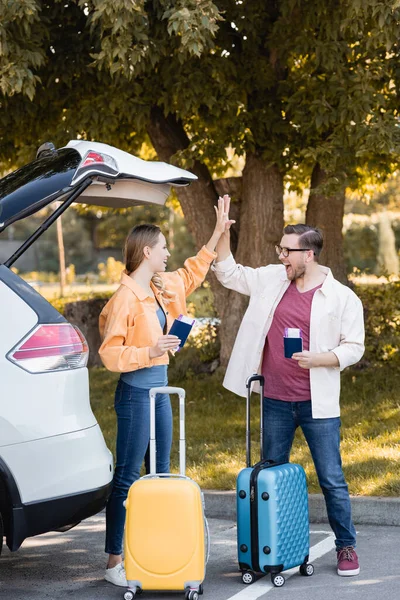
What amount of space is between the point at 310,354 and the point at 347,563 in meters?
1.13

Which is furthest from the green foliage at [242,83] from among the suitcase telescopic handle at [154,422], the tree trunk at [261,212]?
the suitcase telescopic handle at [154,422]

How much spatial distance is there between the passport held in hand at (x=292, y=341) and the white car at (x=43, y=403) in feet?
3.26

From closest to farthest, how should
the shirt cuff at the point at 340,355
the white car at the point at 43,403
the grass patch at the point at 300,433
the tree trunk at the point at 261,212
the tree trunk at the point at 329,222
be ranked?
the white car at the point at 43,403 < the shirt cuff at the point at 340,355 < the grass patch at the point at 300,433 < the tree trunk at the point at 261,212 < the tree trunk at the point at 329,222

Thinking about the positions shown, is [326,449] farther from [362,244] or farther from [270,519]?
[362,244]

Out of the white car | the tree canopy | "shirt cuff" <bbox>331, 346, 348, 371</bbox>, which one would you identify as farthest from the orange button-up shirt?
the tree canopy

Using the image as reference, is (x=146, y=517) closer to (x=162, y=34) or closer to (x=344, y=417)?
(x=344, y=417)

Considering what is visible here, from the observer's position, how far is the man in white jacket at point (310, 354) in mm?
4855

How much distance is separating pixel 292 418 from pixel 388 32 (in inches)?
153

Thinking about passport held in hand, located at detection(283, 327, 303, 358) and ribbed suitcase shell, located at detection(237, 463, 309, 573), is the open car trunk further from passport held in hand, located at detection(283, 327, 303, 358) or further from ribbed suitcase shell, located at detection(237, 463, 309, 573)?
ribbed suitcase shell, located at detection(237, 463, 309, 573)

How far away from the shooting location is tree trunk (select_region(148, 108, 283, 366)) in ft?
34.2

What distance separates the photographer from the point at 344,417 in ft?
28.4

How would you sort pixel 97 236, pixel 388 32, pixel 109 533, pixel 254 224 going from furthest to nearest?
1. pixel 97 236
2. pixel 254 224
3. pixel 388 32
4. pixel 109 533

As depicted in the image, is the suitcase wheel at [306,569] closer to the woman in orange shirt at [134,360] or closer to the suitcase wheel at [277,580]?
the suitcase wheel at [277,580]

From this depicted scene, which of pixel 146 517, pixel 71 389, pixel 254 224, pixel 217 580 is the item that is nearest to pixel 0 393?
pixel 71 389
